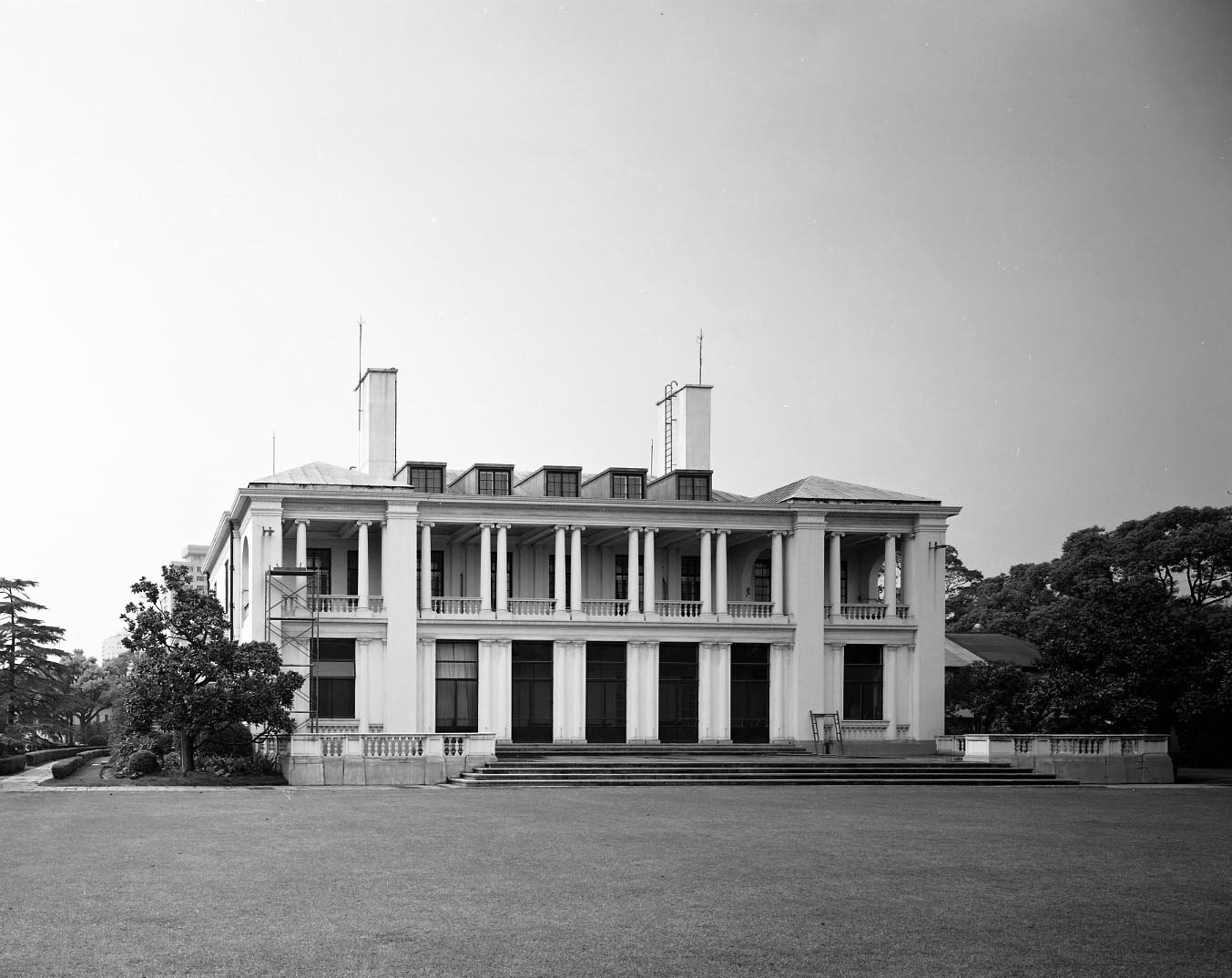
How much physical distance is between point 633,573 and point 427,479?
7142 mm

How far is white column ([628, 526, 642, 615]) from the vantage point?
44281 millimetres

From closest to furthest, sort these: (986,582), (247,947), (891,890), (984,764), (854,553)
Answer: (247,947), (891,890), (984,764), (854,553), (986,582)

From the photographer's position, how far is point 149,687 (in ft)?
110

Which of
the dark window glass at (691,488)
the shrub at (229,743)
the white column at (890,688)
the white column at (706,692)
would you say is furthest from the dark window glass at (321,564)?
the white column at (890,688)

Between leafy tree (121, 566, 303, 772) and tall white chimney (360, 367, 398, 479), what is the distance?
10721mm

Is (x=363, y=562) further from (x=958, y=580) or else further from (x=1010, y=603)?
(x=958, y=580)

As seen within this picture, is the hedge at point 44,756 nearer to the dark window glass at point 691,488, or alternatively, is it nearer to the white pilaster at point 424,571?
the white pilaster at point 424,571

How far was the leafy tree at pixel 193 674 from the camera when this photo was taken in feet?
111

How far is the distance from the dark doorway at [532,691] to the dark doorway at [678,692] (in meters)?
3.65

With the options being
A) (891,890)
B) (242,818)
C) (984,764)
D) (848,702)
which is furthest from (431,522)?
(891,890)

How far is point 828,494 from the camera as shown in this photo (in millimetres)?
46688

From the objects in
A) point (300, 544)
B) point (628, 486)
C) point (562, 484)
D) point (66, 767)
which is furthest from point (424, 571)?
point (66, 767)

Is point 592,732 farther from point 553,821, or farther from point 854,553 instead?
point 553,821

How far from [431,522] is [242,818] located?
865 inches
